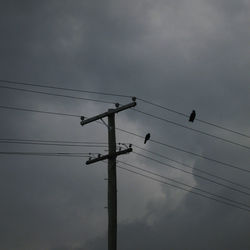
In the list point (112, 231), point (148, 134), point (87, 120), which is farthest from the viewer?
point (87, 120)

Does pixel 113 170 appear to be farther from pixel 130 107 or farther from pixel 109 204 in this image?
pixel 130 107

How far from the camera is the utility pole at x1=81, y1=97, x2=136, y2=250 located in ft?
52.0

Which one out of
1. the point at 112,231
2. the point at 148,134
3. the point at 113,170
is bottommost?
the point at 112,231

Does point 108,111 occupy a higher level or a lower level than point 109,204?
higher

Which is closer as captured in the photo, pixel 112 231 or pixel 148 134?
pixel 112 231

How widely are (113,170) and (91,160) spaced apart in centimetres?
130

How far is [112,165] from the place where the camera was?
16.9m

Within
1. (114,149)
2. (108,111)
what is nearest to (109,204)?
(114,149)

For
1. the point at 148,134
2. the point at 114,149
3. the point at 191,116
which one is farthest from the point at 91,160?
the point at 191,116

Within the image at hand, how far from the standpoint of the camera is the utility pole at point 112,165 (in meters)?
15.9

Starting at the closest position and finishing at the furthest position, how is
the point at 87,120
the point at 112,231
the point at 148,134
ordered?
the point at 112,231 < the point at 148,134 < the point at 87,120

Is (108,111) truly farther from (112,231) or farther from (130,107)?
(112,231)

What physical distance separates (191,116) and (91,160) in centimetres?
435

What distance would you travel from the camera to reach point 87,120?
1834 centimetres
